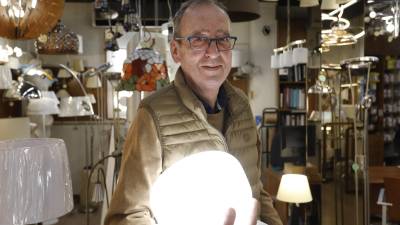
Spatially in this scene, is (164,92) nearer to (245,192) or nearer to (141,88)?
(245,192)

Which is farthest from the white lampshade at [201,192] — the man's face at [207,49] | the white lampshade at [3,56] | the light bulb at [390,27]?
the light bulb at [390,27]

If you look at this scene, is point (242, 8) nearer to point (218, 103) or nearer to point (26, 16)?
point (26, 16)

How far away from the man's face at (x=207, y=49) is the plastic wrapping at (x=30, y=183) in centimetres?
69

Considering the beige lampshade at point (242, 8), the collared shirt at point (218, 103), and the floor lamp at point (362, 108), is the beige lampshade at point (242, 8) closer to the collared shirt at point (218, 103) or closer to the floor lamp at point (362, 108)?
the floor lamp at point (362, 108)

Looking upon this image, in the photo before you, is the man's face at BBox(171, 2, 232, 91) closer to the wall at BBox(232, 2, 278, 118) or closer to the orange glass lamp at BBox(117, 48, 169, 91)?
the orange glass lamp at BBox(117, 48, 169, 91)

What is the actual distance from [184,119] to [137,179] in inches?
8.2

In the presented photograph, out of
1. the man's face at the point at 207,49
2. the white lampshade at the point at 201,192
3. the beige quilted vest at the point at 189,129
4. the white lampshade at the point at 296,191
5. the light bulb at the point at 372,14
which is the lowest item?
the white lampshade at the point at 296,191

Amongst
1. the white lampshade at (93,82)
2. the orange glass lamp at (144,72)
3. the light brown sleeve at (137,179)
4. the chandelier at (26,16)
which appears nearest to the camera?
the light brown sleeve at (137,179)

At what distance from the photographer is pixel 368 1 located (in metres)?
3.58

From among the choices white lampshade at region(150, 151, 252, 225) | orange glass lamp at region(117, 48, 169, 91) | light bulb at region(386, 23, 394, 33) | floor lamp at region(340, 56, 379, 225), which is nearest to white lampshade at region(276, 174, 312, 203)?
floor lamp at region(340, 56, 379, 225)

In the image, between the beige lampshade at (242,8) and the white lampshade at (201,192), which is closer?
the white lampshade at (201,192)

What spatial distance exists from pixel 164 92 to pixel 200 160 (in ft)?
1.24

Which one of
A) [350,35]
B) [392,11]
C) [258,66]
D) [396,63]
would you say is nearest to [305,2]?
[350,35]

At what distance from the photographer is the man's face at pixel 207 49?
3.30 ft
